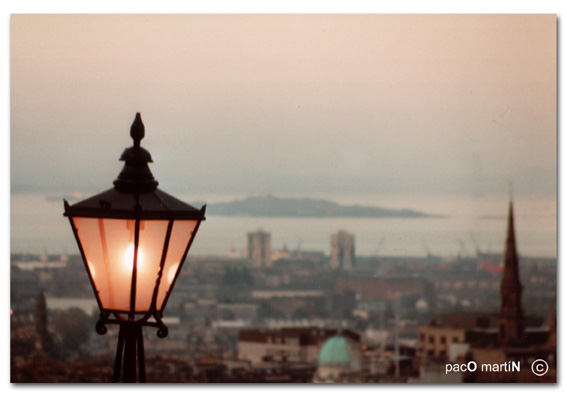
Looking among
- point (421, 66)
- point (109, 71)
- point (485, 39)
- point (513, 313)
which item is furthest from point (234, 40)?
point (513, 313)

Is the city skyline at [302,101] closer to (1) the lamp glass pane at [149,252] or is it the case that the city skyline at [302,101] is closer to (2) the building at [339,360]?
(2) the building at [339,360]

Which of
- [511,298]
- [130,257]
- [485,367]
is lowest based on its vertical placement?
[485,367]

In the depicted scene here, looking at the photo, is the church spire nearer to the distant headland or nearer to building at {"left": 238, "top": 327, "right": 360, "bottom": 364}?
the distant headland

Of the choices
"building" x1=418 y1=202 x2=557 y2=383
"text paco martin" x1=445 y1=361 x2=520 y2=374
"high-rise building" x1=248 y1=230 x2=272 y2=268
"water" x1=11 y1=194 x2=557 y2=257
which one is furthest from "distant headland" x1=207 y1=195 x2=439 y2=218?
"text paco martin" x1=445 y1=361 x2=520 y2=374

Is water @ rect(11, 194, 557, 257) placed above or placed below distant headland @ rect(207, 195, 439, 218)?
below

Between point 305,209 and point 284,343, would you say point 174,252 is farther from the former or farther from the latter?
point 284,343

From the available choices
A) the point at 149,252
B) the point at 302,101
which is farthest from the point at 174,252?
the point at 302,101

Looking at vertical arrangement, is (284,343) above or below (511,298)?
below
